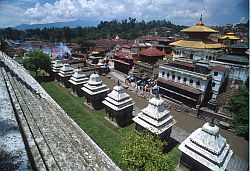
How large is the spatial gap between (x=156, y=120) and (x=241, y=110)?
946cm

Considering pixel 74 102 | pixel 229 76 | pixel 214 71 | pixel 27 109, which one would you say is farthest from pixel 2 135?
pixel 229 76

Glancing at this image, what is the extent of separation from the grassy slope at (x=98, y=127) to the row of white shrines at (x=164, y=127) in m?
1.07

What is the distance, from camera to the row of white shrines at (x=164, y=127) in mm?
11688

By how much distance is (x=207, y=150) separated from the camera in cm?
1173

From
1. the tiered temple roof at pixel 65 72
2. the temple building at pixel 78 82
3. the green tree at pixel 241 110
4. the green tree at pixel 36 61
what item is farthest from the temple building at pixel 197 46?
the green tree at pixel 36 61

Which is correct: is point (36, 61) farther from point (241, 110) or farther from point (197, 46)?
point (241, 110)

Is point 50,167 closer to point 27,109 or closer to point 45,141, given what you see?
point 45,141

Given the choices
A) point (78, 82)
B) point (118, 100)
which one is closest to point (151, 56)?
point (78, 82)

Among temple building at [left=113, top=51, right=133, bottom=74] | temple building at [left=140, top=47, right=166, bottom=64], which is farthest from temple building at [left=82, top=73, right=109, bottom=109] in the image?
temple building at [left=140, top=47, right=166, bottom=64]

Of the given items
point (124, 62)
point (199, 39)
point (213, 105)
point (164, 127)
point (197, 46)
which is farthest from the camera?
point (124, 62)

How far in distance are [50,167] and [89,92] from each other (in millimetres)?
16030

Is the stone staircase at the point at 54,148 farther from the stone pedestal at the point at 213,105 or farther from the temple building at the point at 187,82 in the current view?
the stone pedestal at the point at 213,105

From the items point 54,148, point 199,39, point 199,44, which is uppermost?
point 199,39

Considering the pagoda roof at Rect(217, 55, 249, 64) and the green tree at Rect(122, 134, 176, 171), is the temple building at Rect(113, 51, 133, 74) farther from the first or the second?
the green tree at Rect(122, 134, 176, 171)
